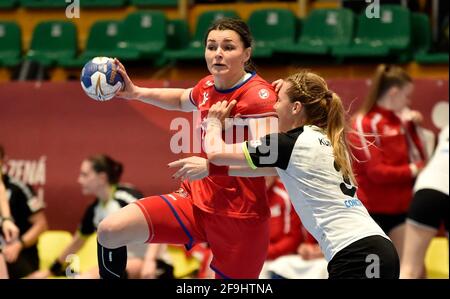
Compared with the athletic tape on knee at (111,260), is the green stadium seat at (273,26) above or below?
above

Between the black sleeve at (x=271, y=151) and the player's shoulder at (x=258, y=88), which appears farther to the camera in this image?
the player's shoulder at (x=258, y=88)

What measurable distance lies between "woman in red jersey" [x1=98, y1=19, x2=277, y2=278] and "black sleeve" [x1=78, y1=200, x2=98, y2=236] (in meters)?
2.79

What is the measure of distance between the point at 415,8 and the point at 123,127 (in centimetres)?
319

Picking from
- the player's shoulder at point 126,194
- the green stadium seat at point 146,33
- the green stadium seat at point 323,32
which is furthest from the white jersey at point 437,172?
the green stadium seat at point 146,33

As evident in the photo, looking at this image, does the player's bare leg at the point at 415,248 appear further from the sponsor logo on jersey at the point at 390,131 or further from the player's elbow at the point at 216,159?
the player's elbow at the point at 216,159

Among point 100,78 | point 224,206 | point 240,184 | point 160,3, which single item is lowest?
point 224,206

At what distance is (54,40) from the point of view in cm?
1052

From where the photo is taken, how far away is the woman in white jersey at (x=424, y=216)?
22.6ft

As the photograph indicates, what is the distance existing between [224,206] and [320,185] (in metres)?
0.72

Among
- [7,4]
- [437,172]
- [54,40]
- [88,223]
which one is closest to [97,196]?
[88,223]

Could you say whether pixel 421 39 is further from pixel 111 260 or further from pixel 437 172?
pixel 111 260

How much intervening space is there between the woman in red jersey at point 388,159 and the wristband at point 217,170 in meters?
3.08
